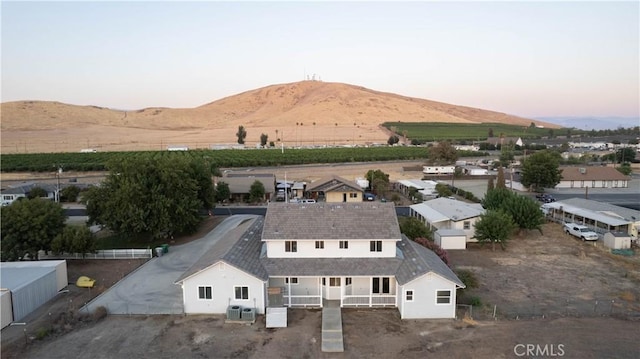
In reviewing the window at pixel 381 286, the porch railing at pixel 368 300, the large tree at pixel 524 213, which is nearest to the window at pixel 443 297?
the porch railing at pixel 368 300

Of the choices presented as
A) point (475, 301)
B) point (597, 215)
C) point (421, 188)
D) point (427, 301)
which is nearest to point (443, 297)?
point (427, 301)

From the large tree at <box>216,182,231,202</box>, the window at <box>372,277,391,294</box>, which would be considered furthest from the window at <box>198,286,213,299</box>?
the large tree at <box>216,182,231,202</box>

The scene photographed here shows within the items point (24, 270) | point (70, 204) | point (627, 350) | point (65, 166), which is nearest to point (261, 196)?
point (70, 204)

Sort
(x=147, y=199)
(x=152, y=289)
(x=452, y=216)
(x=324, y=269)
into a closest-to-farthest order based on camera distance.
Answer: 1. (x=324, y=269)
2. (x=152, y=289)
3. (x=147, y=199)
4. (x=452, y=216)

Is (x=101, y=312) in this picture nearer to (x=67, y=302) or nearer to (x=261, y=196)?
(x=67, y=302)

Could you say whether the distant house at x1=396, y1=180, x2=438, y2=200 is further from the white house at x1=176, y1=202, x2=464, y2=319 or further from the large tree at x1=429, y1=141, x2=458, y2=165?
the white house at x1=176, y1=202, x2=464, y2=319

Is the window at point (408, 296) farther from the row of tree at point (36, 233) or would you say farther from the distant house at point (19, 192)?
the distant house at point (19, 192)

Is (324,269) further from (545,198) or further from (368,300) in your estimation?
(545,198)
